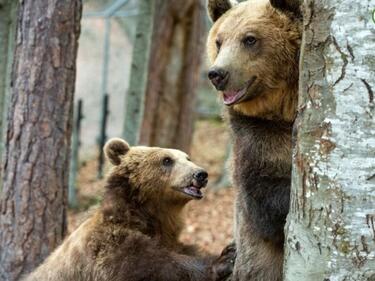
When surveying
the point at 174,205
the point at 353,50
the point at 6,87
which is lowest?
the point at 174,205

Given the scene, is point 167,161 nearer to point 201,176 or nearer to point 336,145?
point 201,176

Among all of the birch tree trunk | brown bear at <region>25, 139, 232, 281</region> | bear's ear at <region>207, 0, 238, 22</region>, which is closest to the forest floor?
brown bear at <region>25, 139, 232, 281</region>

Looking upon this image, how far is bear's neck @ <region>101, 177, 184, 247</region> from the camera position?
6.14 meters

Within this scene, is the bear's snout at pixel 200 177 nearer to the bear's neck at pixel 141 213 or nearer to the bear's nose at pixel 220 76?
the bear's neck at pixel 141 213

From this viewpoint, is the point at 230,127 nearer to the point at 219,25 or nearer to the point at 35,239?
the point at 219,25

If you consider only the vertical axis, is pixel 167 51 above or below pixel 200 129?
above

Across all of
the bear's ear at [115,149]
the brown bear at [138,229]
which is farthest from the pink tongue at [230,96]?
the bear's ear at [115,149]

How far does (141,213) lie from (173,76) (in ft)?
22.4

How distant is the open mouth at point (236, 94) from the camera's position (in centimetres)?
454

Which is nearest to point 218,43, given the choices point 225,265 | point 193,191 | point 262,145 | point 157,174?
point 262,145

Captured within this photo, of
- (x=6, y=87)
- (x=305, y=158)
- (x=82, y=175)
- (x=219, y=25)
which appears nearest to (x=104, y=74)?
(x=82, y=175)

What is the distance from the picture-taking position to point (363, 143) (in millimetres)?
3273

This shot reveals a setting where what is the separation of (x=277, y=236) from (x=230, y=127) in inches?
30.7

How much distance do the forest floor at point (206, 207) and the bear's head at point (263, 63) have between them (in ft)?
12.7
